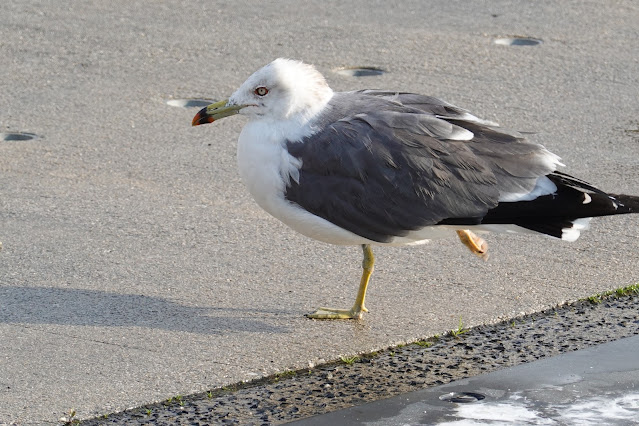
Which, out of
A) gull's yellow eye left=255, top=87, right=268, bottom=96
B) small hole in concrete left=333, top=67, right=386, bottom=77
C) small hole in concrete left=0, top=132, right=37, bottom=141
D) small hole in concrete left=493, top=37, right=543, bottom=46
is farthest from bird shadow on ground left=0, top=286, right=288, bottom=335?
small hole in concrete left=493, top=37, right=543, bottom=46

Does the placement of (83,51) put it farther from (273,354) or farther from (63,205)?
(273,354)

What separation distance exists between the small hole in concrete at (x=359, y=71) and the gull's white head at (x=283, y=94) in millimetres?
3152

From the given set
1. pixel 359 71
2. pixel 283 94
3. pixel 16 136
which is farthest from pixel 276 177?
pixel 359 71

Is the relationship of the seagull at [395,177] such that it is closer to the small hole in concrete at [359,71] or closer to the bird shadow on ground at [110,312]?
the bird shadow on ground at [110,312]

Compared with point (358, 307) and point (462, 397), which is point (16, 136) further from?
point (462, 397)

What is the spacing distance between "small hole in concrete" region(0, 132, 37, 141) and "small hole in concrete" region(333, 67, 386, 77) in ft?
7.46

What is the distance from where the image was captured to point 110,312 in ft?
15.7

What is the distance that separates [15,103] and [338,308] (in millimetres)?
3330

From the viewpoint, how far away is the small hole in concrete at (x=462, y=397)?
4148 millimetres

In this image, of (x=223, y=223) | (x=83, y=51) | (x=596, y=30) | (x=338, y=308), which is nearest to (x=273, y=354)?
(x=338, y=308)

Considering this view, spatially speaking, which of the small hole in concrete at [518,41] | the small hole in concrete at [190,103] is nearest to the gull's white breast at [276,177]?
the small hole in concrete at [190,103]

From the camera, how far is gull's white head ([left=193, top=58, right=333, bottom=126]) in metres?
4.80

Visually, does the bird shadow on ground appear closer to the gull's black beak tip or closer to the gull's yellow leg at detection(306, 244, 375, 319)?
the gull's yellow leg at detection(306, 244, 375, 319)

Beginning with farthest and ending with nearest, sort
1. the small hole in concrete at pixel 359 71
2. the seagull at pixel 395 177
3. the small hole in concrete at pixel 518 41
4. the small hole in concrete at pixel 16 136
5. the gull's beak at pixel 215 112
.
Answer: the small hole in concrete at pixel 518 41 → the small hole in concrete at pixel 359 71 → the small hole in concrete at pixel 16 136 → the gull's beak at pixel 215 112 → the seagull at pixel 395 177
